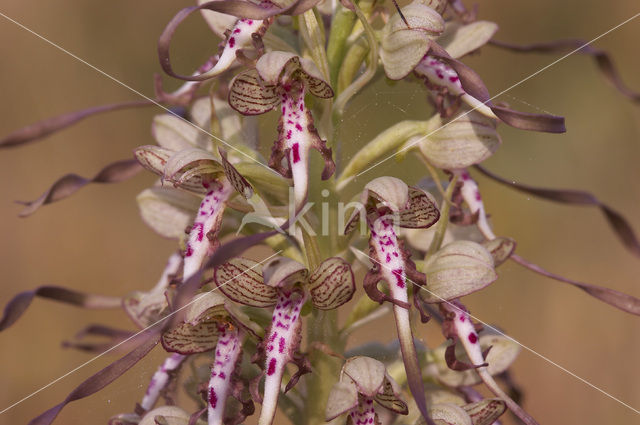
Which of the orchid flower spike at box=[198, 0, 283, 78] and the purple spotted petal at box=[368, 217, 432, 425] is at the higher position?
the orchid flower spike at box=[198, 0, 283, 78]

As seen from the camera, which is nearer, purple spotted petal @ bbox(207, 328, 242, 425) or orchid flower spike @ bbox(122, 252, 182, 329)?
purple spotted petal @ bbox(207, 328, 242, 425)

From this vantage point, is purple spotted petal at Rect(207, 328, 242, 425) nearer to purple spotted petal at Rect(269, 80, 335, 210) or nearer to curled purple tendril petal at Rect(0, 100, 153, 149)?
purple spotted petal at Rect(269, 80, 335, 210)

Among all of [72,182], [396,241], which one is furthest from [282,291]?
[72,182]

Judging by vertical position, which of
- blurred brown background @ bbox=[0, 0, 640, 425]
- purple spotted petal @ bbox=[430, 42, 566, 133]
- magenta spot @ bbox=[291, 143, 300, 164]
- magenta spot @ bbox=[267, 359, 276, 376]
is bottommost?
blurred brown background @ bbox=[0, 0, 640, 425]

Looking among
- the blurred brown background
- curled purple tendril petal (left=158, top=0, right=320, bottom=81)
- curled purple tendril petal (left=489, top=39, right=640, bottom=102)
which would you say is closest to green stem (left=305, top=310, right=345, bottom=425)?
curled purple tendril petal (left=158, top=0, right=320, bottom=81)

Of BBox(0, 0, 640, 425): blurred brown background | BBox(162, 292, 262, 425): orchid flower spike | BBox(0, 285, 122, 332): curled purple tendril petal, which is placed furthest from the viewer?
BBox(0, 0, 640, 425): blurred brown background

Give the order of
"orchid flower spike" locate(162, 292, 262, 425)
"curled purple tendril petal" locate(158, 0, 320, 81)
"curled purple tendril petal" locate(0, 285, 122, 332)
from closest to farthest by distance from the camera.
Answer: "curled purple tendril petal" locate(158, 0, 320, 81), "orchid flower spike" locate(162, 292, 262, 425), "curled purple tendril petal" locate(0, 285, 122, 332)
